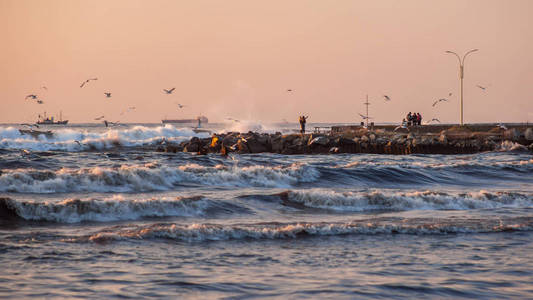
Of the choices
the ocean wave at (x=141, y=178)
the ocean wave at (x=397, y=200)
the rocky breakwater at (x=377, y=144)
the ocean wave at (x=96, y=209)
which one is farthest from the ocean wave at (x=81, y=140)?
the ocean wave at (x=397, y=200)

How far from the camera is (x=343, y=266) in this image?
1016 centimetres

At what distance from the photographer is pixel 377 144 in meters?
49.9

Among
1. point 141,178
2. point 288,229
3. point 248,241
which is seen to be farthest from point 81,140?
point 248,241

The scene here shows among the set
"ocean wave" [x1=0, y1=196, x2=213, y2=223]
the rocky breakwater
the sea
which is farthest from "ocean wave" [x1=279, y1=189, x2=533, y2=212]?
the rocky breakwater

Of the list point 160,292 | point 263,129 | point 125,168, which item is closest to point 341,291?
point 160,292

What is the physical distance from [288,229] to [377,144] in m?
37.5

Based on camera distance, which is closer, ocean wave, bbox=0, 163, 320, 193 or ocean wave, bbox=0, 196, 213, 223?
ocean wave, bbox=0, 196, 213, 223

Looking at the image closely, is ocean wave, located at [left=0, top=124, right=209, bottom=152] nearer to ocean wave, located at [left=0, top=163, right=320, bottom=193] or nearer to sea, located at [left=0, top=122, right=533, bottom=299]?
ocean wave, located at [left=0, top=163, right=320, bottom=193]

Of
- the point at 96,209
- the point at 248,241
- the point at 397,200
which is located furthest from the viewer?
the point at 397,200

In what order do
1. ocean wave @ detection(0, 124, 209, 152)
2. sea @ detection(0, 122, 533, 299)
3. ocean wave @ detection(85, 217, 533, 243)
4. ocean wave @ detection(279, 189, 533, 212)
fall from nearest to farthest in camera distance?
sea @ detection(0, 122, 533, 299), ocean wave @ detection(85, 217, 533, 243), ocean wave @ detection(279, 189, 533, 212), ocean wave @ detection(0, 124, 209, 152)

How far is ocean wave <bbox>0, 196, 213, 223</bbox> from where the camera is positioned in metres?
15.4

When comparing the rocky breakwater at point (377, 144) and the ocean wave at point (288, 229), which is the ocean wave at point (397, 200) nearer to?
the ocean wave at point (288, 229)

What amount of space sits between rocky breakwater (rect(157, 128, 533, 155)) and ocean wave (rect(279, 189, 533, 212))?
95.0ft

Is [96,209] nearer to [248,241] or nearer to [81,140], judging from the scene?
[248,241]
